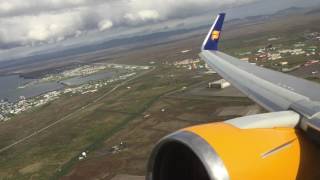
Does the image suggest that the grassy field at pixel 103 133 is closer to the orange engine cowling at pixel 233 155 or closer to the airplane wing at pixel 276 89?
the airplane wing at pixel 276 89

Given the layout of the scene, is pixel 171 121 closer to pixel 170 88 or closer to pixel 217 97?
pixel 217 97

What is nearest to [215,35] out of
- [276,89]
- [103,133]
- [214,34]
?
[214,34]

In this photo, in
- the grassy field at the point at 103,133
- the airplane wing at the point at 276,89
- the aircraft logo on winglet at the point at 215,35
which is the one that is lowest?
the grassy field at the point at 103,133

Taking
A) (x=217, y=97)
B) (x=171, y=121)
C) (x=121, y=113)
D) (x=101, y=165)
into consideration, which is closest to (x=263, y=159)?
(x=101, y=165)

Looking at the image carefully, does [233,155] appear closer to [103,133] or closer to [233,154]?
[233,154]

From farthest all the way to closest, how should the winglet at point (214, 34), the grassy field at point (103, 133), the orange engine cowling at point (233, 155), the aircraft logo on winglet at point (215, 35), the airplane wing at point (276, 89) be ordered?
the grassy field at point (103, 133)
the aircraft logo on winglet at point (215, 35)
the winglet at point (214, 34)
the airplane wing at point (276, 89)
the orange engine cowling at point (233, 155)

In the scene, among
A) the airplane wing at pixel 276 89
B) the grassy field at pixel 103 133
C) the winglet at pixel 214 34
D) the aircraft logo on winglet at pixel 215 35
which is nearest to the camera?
the airplane wing at pixel 276 89

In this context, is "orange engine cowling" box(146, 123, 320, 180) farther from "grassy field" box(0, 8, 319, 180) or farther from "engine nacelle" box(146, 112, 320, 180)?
"grassy field" box(0, 8, 319, 180)

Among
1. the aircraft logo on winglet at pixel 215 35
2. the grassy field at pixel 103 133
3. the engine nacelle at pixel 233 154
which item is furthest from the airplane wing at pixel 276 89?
the grassy field at pixel 103 133
